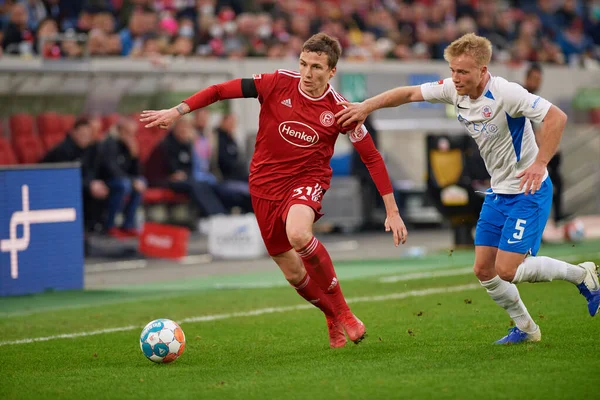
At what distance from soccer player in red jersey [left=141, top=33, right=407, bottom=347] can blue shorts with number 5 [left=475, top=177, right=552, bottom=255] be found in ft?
2.31

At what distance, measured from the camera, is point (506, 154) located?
287 inches

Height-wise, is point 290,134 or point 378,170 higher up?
point 290,134

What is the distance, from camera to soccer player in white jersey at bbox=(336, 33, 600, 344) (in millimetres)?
7082

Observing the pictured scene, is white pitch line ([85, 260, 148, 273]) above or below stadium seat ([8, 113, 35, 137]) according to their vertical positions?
below

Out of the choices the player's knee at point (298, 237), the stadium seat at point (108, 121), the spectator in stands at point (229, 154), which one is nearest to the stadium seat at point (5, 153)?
the stadium seat at point (108, 121)

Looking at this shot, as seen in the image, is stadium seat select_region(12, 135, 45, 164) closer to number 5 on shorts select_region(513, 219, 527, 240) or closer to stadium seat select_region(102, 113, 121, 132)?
stadium seat select_region(102, 113, 121, 132)

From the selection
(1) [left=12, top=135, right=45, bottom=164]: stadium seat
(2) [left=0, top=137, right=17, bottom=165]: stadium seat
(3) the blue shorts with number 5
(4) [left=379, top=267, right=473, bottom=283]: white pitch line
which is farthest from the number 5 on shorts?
(1) [left=12, top=135, right=45, bottom=164]: stadium seat

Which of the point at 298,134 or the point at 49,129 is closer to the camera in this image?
the point at 298,134

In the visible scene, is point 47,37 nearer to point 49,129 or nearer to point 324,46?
point 49,129

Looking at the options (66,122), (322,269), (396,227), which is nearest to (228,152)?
(66,122)

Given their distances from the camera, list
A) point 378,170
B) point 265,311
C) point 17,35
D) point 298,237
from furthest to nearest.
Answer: point 17,35 → point 265,311 → point 378,170 → point 298,237

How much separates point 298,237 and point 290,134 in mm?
862

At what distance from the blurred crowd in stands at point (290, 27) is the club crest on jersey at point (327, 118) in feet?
33.4

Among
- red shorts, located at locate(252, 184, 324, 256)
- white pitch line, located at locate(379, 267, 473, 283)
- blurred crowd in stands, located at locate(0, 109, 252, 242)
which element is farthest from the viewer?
blurred crowd in stands, located at locate(0, 109, 252, 242)
